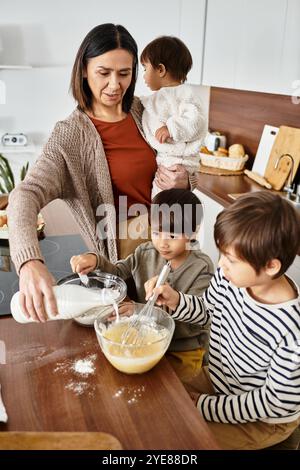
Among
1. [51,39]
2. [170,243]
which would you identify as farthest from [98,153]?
[51,39]

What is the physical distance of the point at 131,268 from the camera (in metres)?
1.28

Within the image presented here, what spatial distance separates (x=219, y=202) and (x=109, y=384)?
1631 mm

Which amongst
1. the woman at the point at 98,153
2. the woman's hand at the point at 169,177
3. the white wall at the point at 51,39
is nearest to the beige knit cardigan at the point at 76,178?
the woman at the point at 98,153

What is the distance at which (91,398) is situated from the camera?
740mm

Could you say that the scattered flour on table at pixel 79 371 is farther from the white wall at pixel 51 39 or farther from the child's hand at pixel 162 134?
the white wall at pixel 51 39

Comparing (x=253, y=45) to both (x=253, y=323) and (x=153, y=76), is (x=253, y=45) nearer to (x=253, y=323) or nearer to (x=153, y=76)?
(x=153, y=76)

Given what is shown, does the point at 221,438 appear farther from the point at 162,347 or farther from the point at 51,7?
the point at 51,7

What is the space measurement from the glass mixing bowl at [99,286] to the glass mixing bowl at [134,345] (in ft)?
0.09

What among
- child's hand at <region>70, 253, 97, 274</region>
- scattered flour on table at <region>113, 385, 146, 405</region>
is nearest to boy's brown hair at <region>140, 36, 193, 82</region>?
child's hand at <region>70, 253, 97, 274</region>

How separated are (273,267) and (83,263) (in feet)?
1.46
